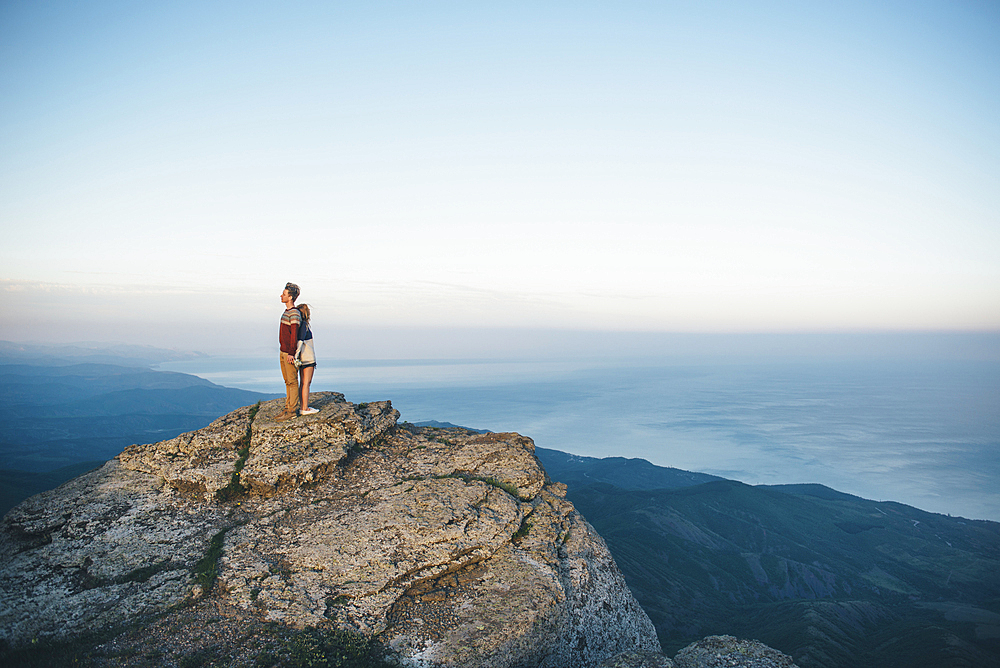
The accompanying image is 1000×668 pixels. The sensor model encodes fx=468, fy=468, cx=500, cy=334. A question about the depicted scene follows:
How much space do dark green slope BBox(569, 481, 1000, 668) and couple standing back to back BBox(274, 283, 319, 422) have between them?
55033 mm

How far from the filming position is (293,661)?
9.55 meters

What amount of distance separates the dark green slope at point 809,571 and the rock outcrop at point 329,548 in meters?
50.0

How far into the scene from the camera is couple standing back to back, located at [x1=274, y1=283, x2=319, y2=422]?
15.1 meters

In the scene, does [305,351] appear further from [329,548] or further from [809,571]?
[809,571]

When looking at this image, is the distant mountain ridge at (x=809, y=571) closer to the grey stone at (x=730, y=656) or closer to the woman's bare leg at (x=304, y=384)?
the grey stone at (x=730, y=656)

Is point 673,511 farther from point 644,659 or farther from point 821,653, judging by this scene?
point 644,659

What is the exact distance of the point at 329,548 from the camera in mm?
12422

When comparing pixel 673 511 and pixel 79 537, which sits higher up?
pixel 79 537

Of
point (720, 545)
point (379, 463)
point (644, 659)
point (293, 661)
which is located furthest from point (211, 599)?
point (720, 545)

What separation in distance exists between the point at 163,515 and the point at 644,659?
1364 cm

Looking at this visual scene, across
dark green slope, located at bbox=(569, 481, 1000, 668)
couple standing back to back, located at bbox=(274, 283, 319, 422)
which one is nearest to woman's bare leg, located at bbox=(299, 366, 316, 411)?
couple standing back to back, located at bbox=(274, 283, 319, 422)

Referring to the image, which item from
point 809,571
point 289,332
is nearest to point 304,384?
point 289,332

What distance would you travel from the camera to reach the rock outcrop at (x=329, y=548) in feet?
35.4

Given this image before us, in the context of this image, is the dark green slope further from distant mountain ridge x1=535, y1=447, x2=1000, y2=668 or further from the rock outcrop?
the rock outcrop
